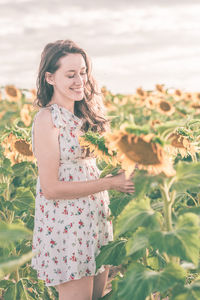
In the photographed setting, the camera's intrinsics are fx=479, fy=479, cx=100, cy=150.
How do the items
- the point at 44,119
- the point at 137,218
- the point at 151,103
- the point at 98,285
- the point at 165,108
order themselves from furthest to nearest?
the point at 151,103, the point at 165,108, the point at 98,285, the point at 44,119, the point at 137,218

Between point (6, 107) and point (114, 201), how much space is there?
28.5ft

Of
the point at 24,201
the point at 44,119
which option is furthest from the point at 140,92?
the point at 44,119

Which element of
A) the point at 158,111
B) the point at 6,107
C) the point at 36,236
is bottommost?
the point at 36,236

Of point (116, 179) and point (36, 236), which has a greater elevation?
point (116, 179)

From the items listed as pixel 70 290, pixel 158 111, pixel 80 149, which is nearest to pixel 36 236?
pixel 70 290

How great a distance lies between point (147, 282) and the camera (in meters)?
1.63

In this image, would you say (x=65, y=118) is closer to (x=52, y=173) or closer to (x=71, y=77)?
(x=71, y=77)

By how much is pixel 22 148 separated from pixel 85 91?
73cm

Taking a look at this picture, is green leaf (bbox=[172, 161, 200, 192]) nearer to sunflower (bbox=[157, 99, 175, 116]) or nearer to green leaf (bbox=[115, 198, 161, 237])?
green leaf (bbox=[115, 198, 161, 237])

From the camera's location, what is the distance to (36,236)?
8.14ft

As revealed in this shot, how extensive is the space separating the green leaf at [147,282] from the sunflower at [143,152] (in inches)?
13.9

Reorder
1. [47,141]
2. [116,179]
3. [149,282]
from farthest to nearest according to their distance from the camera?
[47,141] < [116,179] < [149,282]

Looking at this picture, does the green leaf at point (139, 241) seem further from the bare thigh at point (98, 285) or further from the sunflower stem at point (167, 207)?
the bare thigh at point (98, 285)

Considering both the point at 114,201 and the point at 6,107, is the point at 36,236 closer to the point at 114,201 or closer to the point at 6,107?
the point at 114,201
